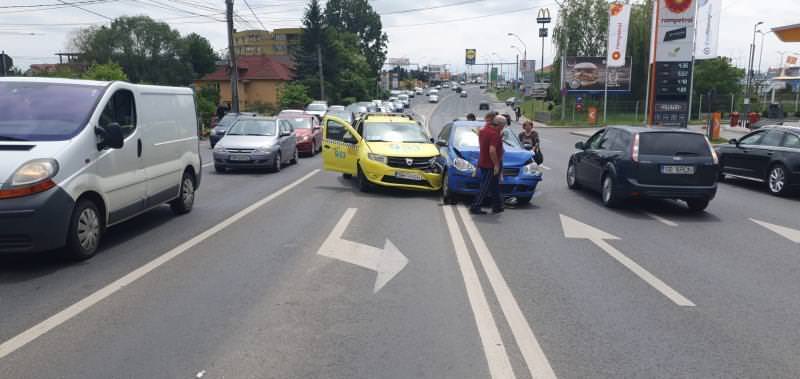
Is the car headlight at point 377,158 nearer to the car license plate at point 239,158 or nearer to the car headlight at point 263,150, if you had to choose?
the car headlight at point 263,150

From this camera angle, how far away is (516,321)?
5312 millimetres

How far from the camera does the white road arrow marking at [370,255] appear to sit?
22.6 ft

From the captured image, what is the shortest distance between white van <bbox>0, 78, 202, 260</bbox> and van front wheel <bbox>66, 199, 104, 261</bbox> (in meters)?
0.01

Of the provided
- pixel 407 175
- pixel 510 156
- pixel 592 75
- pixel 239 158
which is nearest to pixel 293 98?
pixel 592 75

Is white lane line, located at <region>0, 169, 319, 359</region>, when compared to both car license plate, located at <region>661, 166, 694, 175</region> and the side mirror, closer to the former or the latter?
the side mirror

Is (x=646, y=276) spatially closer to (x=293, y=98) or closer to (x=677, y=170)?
(x=677, y=170)

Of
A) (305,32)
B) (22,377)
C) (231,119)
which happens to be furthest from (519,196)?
(305,32)

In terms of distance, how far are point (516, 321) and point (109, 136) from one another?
504 centimetres

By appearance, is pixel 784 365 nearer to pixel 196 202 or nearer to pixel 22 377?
pixel 22 377

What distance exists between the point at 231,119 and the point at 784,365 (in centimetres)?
2568

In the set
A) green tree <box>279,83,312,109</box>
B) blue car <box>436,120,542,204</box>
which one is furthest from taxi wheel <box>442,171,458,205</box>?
green tree <box>279,83,312,109</box>

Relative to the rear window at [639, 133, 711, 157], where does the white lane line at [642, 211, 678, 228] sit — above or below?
below

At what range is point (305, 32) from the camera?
71.5 m

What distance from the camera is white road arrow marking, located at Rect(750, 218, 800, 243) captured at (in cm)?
941
